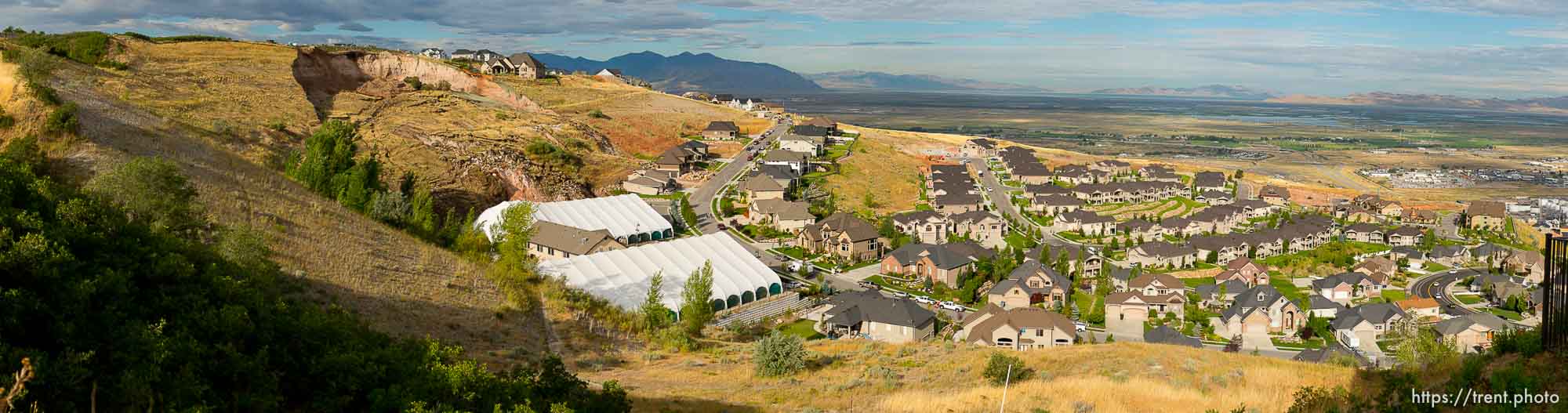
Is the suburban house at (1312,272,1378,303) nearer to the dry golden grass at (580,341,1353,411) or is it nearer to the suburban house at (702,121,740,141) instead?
the dry golden grass at (580,341,1353,411)

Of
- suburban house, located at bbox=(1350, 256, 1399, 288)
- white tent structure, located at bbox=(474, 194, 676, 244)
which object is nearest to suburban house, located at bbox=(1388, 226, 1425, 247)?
suburban house, located at bbox=(1350, 256, 1399, 288)

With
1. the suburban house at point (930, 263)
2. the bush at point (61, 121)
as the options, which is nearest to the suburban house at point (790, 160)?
the suburban house at point (930, 263)

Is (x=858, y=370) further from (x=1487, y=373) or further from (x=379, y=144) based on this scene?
(x=379, y=144)

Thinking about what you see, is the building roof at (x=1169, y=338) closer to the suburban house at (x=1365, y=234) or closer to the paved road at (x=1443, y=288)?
the paved road at (x=1443, y=288)

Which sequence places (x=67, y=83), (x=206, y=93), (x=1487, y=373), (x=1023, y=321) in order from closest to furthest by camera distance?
1. (x=1487, y=373)
2. (x=67, y=83)
3. (x=1023, y=321)
4. (x=206, y=93)

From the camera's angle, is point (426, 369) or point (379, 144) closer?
point (426, 369)

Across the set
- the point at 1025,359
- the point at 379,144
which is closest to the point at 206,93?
the point at 379,144

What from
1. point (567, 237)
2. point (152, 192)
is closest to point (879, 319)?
point (567, 237)
